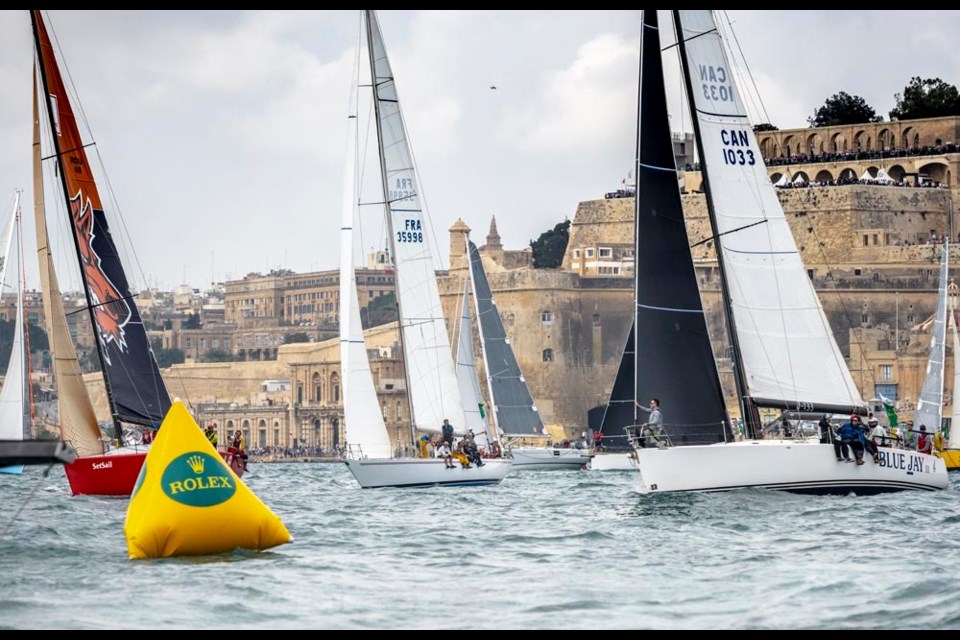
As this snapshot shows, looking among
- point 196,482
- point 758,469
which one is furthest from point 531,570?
point 758,469

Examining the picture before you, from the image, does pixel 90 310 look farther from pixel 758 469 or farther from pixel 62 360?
pixel 758 469

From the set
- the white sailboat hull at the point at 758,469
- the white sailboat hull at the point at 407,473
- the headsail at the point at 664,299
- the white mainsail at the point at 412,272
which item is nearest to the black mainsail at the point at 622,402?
the white mainsail at the point at 412,272

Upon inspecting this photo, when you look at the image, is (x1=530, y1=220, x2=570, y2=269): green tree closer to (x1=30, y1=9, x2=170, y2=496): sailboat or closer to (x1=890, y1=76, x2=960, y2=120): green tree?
(x1=890, y1=76, x2=960, y2=120): green tree

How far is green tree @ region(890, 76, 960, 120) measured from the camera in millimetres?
84250

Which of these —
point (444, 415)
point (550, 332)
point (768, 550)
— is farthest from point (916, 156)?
point (768, 550)

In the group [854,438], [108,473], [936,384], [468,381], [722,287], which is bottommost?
[108,473]

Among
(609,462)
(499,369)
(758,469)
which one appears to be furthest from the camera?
(499,369)

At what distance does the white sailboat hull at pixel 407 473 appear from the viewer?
2666 cm

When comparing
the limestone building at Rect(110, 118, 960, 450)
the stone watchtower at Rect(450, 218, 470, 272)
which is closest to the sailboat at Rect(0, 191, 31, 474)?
the limestone building at Rect(110, 118, 960, 450)

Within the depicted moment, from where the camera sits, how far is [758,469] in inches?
803

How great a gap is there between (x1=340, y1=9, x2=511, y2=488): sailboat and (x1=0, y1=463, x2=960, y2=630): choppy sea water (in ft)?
16.5

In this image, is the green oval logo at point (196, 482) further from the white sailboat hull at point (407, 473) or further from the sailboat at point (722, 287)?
the white sailboat hull at point (407, 473)

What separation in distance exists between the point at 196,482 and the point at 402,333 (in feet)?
45.7

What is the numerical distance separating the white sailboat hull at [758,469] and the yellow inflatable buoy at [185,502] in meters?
6.35
